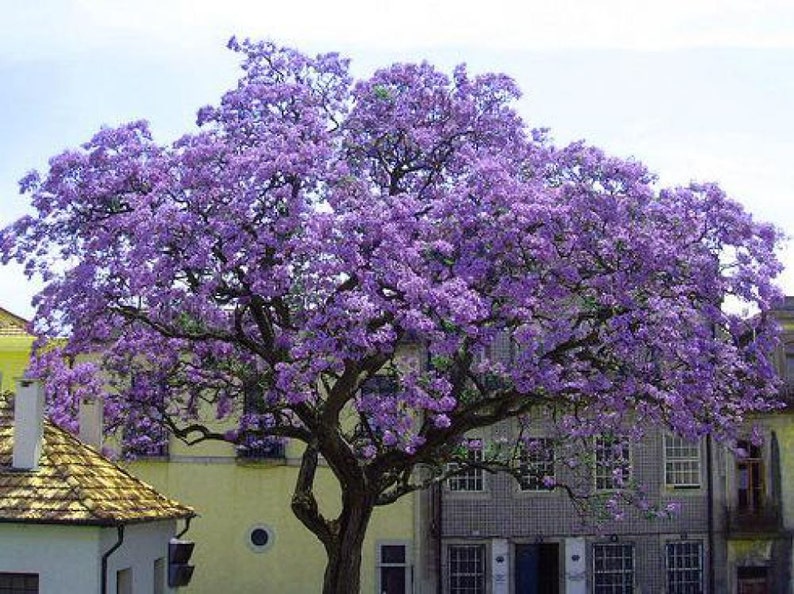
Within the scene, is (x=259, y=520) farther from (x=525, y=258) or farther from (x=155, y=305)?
(x=525, y=258)

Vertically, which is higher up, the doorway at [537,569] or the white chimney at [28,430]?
the white chimney at [28,430]

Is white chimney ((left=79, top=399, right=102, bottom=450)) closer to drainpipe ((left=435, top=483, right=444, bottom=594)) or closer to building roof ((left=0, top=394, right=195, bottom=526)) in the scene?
building roof ((left=0, top=394, right=195, bottom=526))

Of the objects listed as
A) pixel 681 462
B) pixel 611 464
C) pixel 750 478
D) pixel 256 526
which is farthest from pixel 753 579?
pixel 256 526

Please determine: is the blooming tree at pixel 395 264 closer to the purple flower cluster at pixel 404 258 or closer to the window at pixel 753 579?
the purple flower cluster at pixel 404 258

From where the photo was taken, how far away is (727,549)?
30.5 metres

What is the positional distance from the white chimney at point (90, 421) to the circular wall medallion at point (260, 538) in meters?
9.98

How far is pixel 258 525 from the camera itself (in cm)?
2959

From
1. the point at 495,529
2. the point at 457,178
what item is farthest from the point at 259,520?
the point at 457,178

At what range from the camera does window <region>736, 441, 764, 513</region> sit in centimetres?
3081

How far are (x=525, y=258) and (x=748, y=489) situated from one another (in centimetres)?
1636

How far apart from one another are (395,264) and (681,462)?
53.7 feet

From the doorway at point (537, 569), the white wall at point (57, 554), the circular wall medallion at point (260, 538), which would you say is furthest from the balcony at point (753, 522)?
the white wall at point (57, 554)

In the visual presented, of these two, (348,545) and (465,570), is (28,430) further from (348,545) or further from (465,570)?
(465,570)

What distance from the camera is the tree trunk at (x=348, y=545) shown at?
62.4 ft
